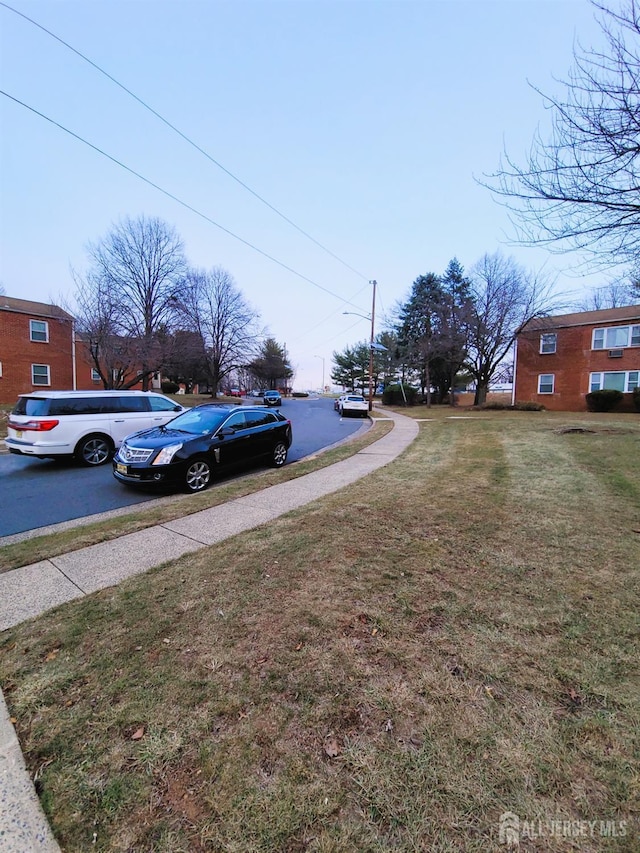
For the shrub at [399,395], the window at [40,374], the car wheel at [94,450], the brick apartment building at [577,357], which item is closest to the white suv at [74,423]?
the car wheel at [94,450]

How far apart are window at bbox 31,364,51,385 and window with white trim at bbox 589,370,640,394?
117 feet

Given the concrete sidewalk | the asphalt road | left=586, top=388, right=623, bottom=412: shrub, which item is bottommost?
the asphalt road

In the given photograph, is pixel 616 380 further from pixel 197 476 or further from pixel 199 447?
pixel 197 476

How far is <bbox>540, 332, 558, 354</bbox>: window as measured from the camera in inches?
1036

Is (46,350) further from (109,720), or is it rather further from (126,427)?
(109,720)

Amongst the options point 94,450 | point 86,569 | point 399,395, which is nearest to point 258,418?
point 94,450

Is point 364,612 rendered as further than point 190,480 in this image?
No

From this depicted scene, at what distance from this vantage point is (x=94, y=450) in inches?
342

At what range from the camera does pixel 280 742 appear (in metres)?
1.77

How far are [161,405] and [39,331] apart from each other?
20.7 metres

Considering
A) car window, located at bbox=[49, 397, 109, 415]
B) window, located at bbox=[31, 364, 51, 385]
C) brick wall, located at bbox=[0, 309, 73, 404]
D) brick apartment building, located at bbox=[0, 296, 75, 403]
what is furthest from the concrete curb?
window, located at bbox=[31, 364, 51, 385]

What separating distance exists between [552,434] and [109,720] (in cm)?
1260

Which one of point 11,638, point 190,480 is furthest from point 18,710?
point 190,480

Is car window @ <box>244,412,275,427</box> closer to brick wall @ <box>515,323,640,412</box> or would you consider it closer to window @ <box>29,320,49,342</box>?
window @ <box>29,320,49,342</box>
